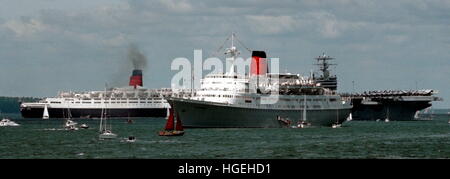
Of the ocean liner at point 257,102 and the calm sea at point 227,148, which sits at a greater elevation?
the ocean liner at point 257,102

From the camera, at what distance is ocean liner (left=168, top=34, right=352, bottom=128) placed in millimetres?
115625

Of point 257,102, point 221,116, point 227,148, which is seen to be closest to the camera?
point 227,148

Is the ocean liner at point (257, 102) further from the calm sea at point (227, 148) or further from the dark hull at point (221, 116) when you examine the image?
the calm sea at point (227, 148)

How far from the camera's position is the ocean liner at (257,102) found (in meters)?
116

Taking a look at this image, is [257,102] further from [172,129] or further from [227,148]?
[227,148]

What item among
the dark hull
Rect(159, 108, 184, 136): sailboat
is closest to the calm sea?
Rect(159, 108, 184, 136): sailboat

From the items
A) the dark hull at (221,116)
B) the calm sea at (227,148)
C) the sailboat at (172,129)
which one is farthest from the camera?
the dark hull at (221,116)

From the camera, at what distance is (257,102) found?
122 meters

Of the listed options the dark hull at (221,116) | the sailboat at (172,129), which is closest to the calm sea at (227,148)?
the sailboat at (172,129)

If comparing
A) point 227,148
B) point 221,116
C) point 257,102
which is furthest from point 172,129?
point 257,102

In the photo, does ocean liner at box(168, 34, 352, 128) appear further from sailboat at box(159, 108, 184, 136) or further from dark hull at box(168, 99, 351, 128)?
sailboat at box(159, 108, 184, 136)
